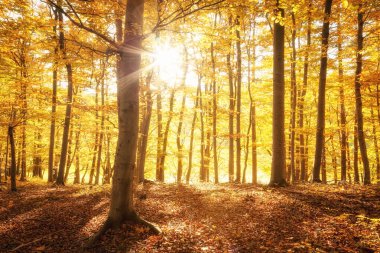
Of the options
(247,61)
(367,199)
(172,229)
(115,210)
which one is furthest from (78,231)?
Result: (247,61)

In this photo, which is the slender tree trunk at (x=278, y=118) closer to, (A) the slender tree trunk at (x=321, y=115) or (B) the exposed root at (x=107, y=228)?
(A) the slender tree trunk at (x=321, y=115)

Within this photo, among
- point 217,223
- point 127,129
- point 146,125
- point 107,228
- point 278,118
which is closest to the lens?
point 107,228

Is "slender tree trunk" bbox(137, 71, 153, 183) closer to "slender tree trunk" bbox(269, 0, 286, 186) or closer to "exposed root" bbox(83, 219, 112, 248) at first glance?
"slender tree trunk" bbox(269, 0, 286, 186)

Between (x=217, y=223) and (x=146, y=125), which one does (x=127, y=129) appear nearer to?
(x=217, y=223)

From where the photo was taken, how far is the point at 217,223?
6.82 metres

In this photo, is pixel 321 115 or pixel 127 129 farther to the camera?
pixel 321 115

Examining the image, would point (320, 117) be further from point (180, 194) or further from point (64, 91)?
point (64, 91)

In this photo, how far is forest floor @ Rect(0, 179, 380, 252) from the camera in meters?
5.12

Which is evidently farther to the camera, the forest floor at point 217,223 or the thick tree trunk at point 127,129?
the thick tree trunk at point 127,129

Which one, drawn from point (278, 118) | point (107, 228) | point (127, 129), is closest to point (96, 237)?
point (107, 228)

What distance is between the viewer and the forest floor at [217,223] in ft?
16.8

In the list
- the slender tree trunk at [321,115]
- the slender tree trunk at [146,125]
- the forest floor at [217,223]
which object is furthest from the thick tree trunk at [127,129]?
the slender tree trunk at [321,115]

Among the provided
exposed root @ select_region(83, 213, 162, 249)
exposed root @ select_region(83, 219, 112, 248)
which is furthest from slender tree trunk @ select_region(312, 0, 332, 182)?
exposed root @ select_region(83, 219, 112, 248)

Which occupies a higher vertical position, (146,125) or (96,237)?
(146,125)
